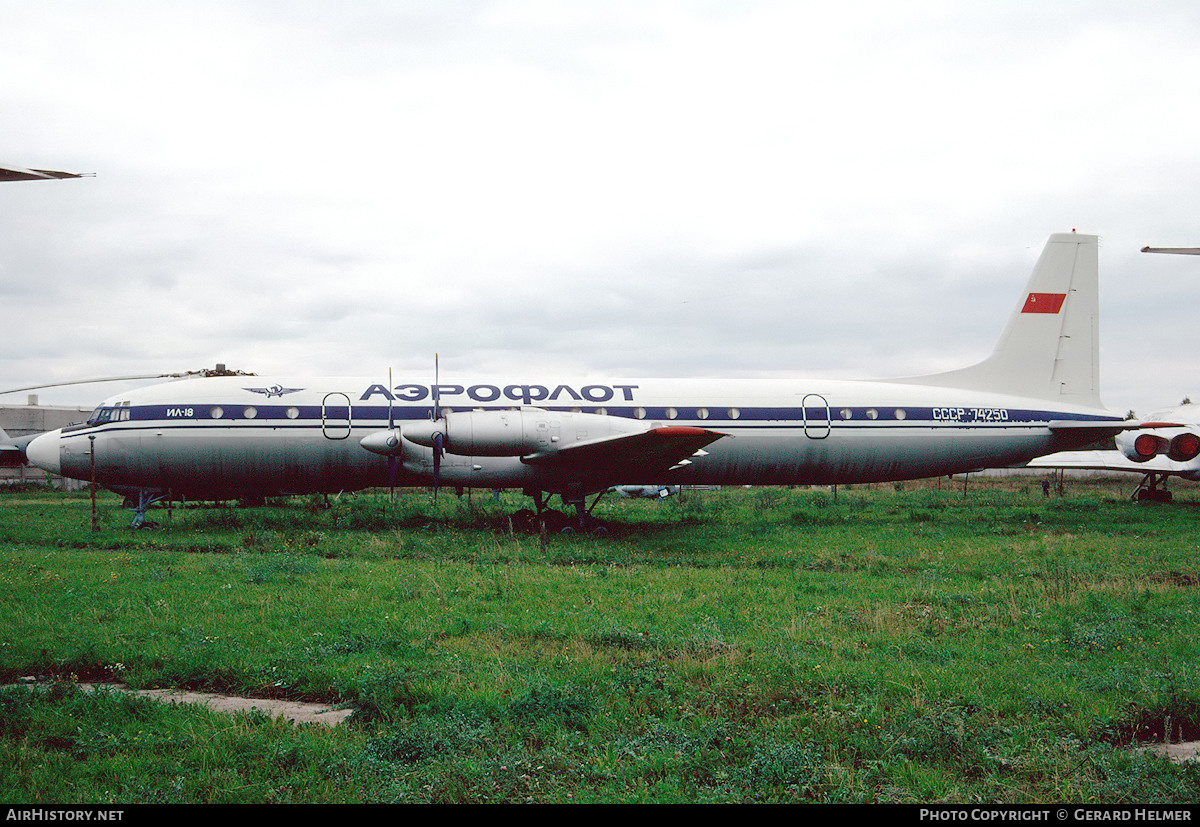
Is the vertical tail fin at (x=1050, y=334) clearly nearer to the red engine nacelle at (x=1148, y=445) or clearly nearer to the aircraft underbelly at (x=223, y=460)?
the red engine nacelle at (x=1148, y=445)

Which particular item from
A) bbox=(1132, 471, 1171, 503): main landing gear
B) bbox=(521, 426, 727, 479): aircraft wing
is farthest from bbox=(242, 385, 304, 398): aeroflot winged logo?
bbox=(1132, 471, 1171, 503): main landing gear

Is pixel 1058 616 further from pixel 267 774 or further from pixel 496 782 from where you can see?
pixel 267 774

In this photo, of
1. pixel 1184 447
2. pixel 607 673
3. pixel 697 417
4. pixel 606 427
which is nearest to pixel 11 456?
pixel 606 427

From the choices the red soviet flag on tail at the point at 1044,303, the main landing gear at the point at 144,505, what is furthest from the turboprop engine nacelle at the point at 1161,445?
the main landing gear at the point at 144,505

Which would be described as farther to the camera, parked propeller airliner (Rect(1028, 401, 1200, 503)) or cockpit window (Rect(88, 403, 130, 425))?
parked propeller airliner (Rect(1028, 401, 1200, 503))

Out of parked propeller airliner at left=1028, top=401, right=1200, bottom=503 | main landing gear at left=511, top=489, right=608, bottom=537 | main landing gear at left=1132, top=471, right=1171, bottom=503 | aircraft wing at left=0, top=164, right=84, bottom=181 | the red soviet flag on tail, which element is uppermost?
the red soviet flag on tail

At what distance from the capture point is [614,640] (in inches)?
335

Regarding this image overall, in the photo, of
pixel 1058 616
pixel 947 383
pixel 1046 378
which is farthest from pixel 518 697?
pixel 1046 378

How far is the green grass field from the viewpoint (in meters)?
5.09

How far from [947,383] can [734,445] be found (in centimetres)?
740

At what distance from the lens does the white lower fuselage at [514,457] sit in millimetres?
18953

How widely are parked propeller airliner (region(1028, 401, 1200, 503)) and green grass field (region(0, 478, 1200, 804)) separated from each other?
546 inches

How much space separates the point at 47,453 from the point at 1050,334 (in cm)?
2812

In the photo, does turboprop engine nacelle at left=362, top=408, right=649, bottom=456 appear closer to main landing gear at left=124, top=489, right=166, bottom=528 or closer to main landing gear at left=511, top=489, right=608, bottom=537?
main landing gear at left=511, top=489, right=608, bottom=537
